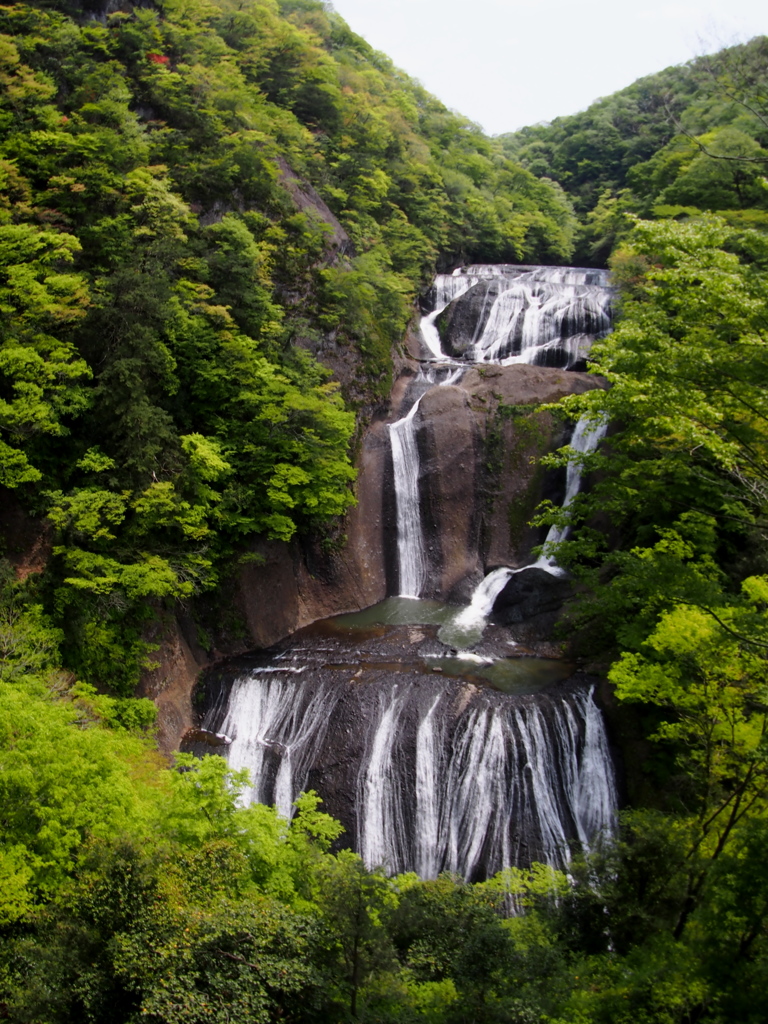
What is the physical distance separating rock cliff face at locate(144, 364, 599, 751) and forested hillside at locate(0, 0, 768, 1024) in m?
1.62

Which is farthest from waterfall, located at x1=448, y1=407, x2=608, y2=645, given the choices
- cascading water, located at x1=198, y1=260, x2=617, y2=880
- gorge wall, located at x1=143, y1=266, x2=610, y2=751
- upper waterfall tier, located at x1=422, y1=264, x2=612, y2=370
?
upper waterfall tier, located at x1=422, y1=264, x2=612, y2=370

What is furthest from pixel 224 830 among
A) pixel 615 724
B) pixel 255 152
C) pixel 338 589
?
pixel 255 152

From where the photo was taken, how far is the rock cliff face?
19047 millimetres

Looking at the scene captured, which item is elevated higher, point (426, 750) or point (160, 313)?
point (160, 313)

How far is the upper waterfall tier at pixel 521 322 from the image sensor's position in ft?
84.4

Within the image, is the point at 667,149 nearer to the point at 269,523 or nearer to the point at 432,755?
the point at 269,523

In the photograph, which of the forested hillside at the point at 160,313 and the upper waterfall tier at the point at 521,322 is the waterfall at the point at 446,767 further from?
the upper waterfall tier at the point at 521,322

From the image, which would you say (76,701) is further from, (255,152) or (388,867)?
(255,152)

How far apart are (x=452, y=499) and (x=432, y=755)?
10.9 m

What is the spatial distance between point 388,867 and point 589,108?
200 ft

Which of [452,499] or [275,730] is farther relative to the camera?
[452,499]

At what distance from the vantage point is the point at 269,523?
16344 mm

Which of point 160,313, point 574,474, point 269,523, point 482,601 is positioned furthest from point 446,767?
point 574,474

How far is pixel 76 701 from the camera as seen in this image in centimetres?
1141
